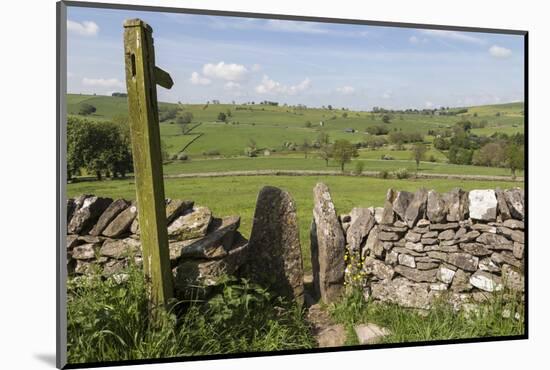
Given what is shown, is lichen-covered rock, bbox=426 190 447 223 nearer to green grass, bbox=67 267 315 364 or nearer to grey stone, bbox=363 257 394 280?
grey stone, bbox=363 257 394 280

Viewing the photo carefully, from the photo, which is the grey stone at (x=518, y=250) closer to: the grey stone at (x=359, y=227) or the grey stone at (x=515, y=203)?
the grey stone at (x=515, y=203)

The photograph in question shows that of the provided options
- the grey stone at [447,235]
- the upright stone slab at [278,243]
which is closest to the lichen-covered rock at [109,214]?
the upright stone slab at [278,243]

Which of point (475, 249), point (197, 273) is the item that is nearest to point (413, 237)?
point (475, 249)

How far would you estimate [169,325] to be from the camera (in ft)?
17.6

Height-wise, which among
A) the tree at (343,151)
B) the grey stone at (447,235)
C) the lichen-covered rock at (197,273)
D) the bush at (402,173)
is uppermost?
the tree at (343,151)

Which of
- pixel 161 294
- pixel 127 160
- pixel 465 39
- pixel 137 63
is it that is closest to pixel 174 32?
pixel 137 63

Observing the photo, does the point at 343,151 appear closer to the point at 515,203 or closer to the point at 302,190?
the point at 302,190

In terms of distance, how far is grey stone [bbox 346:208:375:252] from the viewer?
259 inches

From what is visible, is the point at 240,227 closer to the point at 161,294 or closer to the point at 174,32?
the point at 161,294

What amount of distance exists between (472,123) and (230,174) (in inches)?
104

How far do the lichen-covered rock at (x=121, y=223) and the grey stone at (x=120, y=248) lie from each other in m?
0.07

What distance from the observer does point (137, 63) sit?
205 inches

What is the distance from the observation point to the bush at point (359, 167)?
22.3 feet

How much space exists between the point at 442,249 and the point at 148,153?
125 inches
